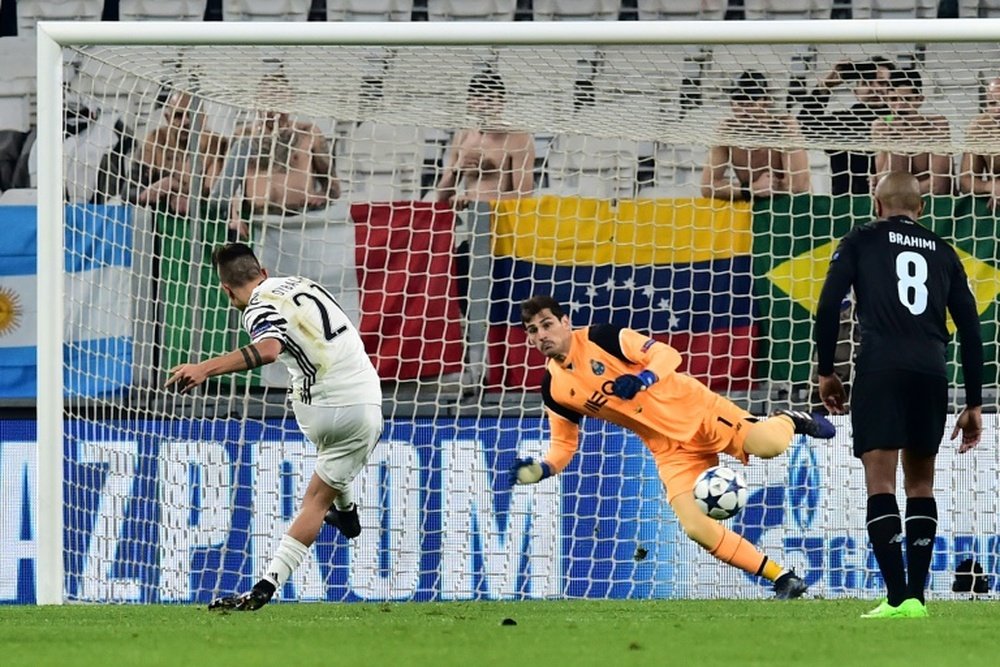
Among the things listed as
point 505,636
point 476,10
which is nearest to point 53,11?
point 476,10

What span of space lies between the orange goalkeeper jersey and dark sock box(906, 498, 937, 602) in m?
1.80

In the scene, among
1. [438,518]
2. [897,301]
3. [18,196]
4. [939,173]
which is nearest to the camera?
[897,301]

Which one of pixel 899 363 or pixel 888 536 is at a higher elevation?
pixel 899 363

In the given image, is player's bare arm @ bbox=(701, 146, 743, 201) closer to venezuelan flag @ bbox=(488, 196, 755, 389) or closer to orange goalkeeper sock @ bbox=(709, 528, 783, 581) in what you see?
venezuelan flag @ bbox=(488, 196, 755, 389)

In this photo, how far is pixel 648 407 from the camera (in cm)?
802

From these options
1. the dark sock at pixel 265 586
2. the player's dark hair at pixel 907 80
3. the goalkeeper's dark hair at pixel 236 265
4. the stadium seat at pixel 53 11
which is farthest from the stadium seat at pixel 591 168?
the stadium seat at pixel 53 11

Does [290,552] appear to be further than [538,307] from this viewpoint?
No

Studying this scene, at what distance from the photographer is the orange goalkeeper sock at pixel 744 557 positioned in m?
7.61

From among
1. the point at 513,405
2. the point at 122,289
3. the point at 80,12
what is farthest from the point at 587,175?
the point at 80,12

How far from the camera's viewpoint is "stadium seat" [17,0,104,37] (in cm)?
1188

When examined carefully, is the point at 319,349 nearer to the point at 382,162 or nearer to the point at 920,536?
the point at 920,536

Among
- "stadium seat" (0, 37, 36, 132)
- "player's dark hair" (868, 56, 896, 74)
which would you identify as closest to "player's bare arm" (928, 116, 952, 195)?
"player's dark hair" (868, 56, 896, 74)

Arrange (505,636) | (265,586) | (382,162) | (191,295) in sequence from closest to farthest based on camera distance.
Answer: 1. (505,636)
2. (265,586)
3. (191,295)
4. (382,162)

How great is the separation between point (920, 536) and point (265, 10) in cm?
699
